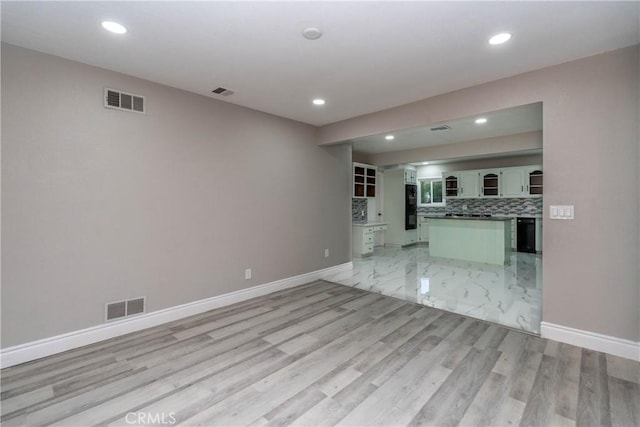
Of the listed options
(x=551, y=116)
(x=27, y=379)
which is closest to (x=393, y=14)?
(x=551, y=116)

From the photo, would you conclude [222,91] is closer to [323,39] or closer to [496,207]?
[323,39]

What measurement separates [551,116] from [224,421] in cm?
365

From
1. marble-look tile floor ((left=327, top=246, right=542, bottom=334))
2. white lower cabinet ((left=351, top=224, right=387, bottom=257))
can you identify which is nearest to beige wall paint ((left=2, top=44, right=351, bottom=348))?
marble-look tile floor ((left=327, top=246, right=542, bottom=334))

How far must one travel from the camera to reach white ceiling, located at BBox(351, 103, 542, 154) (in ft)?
14.2

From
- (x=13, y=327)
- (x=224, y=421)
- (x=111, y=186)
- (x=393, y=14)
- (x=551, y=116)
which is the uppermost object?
(x=393, y=14)

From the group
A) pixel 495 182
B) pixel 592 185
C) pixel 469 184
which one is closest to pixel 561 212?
pixel 592 185

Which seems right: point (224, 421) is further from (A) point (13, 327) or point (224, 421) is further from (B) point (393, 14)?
(B) point (393, 14)

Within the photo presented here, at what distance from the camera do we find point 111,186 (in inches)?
109

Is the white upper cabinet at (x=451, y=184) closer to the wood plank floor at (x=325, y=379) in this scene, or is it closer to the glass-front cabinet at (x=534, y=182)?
the glass-front cabinet at (x=534, y=182)

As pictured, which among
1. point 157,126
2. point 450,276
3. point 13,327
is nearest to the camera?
point 13,327

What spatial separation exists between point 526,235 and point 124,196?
8.56 m

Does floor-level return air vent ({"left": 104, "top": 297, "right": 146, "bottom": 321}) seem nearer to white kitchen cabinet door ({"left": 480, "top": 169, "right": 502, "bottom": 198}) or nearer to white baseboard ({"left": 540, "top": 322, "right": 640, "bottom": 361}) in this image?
white baseboard ({"left": 540, "top": 322, "right": 640, "bottom": 361})

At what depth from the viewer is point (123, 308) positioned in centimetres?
283

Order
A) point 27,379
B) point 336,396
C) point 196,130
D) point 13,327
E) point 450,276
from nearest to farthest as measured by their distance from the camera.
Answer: point 336,396 < point 27,379 < point 13,327 < point 196,130 < point 450,276
